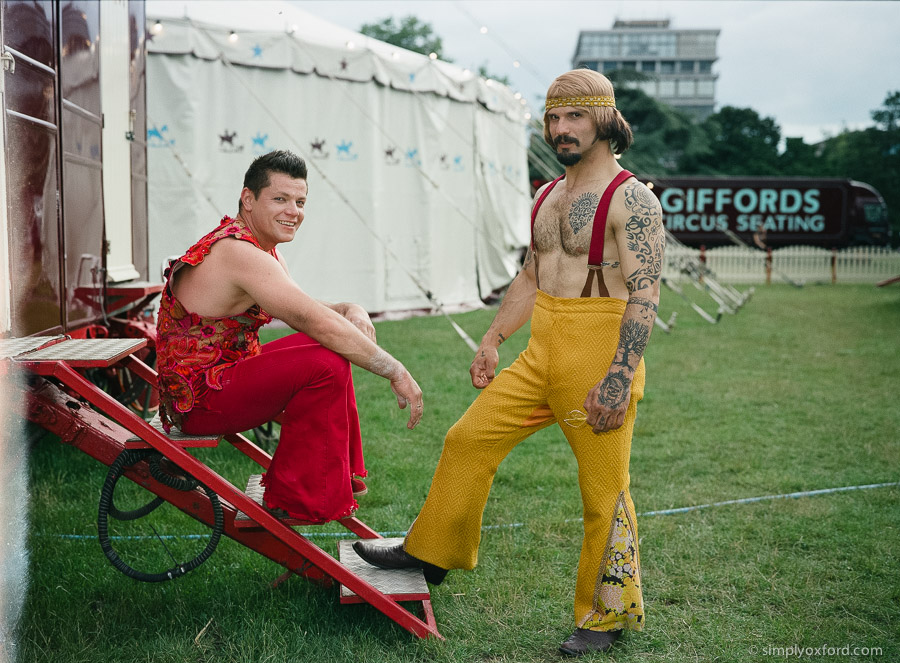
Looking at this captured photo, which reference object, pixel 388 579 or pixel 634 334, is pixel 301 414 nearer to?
pixel 388 579

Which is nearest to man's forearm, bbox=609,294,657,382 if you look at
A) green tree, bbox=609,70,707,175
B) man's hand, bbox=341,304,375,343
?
man's hand, bbox=341,304,375,343

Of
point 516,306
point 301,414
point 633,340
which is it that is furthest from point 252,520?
point 633,340

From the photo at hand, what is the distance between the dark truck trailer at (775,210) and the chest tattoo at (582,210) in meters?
22.8

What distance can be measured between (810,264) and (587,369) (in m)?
22.9

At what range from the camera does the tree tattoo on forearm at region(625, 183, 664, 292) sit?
8.56 ft

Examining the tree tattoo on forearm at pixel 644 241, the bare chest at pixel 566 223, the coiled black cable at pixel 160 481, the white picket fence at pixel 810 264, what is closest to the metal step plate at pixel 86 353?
the coiled black cable at pixel 160 481

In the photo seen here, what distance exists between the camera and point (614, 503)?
2734mm

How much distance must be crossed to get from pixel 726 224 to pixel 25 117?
2383 centimetres

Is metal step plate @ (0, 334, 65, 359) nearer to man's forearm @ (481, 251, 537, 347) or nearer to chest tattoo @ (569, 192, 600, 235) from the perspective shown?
man's forearm @ (481, 251, 537, 347)

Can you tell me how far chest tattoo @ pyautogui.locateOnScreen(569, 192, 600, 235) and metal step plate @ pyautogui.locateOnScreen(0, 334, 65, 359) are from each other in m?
1.88

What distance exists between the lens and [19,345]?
2.98m

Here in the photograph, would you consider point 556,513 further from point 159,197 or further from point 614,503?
point 159,197

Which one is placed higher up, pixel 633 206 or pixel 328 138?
pixel 328 138

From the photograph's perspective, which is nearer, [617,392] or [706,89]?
[617,392]
